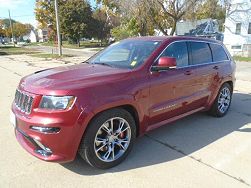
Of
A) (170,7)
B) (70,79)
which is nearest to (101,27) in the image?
(170,7)

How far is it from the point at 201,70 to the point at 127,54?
145 cm

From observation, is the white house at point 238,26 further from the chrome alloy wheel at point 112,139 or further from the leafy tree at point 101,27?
the leafy tree at point 101,27

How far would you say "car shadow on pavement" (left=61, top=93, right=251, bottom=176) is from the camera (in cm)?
362

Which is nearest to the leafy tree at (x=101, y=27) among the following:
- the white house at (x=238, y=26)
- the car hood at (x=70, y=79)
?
the white house at (x=238, y=26)

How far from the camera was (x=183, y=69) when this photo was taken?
14.4 feet

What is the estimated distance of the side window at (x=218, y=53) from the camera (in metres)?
5.37

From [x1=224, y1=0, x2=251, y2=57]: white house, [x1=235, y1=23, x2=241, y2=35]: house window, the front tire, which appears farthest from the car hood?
[x1=235, y1=23, x2=241, y2=35]: house window

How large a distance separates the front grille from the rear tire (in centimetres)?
373

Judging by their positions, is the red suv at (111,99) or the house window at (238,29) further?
the house window at (238,29)

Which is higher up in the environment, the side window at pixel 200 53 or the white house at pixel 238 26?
the white house at pixel 238 26

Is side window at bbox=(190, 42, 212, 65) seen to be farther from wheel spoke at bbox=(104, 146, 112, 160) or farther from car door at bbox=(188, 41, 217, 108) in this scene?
wheel spoke at bbox=(104, 146, 112, 160)

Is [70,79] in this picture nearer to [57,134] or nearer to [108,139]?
[57,134]

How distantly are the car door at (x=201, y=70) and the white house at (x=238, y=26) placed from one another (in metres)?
19.4

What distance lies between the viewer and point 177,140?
4.41 m
